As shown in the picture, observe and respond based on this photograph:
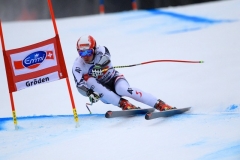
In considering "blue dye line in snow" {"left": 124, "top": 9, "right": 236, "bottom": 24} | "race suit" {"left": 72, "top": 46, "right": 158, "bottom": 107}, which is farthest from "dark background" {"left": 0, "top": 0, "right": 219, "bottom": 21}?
"race suit" {"left": 72, "top": 46, "right": 158, "bottom": 107}

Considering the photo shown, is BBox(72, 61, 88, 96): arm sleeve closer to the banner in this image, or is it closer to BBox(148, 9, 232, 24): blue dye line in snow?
the banner

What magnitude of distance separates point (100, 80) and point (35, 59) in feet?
3.04

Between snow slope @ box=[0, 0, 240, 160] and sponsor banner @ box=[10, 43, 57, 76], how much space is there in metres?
0.77

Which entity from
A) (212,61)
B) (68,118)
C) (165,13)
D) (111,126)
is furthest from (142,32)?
(111,126)

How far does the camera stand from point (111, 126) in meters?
7.07

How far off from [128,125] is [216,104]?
4.47 ft

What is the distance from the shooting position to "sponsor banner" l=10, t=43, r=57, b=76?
23.6 feet

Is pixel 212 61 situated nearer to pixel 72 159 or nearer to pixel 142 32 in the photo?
pixel 142 32

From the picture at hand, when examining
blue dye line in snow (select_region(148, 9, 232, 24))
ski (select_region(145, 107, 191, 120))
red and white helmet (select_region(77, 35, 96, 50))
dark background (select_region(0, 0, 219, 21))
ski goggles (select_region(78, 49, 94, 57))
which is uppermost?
dark background (select_region(0, 0, 219, 21))

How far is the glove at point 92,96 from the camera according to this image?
7.29 m

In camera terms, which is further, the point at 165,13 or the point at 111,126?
the point at 165,13

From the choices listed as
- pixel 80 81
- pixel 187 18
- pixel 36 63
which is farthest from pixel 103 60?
pixel 187 18

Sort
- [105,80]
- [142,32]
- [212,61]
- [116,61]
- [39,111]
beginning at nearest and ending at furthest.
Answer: [105,80] → [39,111] → [212,61] → [116,61] → [142,32]

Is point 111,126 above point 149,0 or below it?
below
